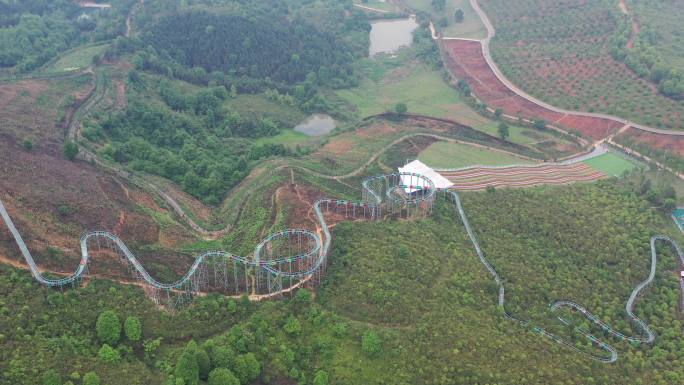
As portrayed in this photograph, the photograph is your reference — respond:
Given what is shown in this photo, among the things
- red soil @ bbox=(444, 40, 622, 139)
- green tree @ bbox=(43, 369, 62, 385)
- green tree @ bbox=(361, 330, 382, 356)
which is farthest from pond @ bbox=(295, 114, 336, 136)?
green tree @ bbox=(43, 369, 62, 385)

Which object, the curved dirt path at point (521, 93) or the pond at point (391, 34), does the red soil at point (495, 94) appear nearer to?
the curved dirt path at point (521, 93)

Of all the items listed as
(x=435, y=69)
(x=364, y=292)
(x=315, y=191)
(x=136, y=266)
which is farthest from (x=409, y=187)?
(x=435, y=69)

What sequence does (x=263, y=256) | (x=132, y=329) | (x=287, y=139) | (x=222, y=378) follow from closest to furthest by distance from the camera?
(x=222, y=378), (x=132, y=329), (x=263, y=256), (x=287, y=139)

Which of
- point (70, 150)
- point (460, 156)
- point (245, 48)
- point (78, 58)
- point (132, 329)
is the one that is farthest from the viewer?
point (245, 48)

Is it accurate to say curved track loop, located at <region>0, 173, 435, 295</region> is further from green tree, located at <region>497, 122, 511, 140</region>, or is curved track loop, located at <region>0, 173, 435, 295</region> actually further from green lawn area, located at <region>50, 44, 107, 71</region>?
green lawn area, located at <region>50, 44, 107, 71</region>

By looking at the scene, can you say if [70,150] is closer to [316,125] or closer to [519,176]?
[316,125]

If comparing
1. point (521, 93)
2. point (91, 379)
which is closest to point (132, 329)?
point (91, 379)

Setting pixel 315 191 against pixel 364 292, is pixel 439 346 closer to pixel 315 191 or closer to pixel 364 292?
pixel 364 292

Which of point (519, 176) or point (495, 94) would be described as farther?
point (495, 94)
